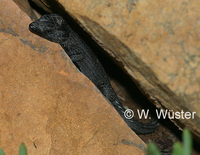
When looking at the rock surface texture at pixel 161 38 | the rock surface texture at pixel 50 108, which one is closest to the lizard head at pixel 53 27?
the rock surface texture at pixel 50 108

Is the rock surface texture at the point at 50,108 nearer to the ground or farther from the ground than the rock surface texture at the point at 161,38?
nearer to the ground

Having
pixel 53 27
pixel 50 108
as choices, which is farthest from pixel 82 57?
pixel 50 108

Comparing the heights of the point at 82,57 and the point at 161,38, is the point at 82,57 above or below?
below

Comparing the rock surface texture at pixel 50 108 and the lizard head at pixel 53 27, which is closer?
the rock surface texture at pixel 50 108

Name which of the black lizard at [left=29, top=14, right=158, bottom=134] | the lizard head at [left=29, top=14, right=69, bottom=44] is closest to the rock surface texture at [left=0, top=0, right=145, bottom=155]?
the lizard head at [left=29, top=14, right=69, bottom=44]

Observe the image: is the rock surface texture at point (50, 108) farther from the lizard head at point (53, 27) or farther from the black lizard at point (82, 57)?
the black lizard at point (82, 57)

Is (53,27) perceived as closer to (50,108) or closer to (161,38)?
(50,108)

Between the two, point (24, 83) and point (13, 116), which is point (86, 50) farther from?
point (13, 116)

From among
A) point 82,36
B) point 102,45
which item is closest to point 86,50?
point 82,36

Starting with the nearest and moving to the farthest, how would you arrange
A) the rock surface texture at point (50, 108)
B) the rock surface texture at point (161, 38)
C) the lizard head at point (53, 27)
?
the rock surface texture at point (161, 38), the rock surface texture at point (50, 108), the lizard head at point (53, 27)
